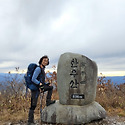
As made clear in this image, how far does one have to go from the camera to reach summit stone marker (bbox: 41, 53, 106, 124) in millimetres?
5457

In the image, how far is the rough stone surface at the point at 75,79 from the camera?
218 inches

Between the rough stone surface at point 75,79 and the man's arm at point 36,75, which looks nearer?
the man's arm at point 36,75

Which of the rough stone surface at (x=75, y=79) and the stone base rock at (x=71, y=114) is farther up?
the rough stone surface at (x=75, y=79)

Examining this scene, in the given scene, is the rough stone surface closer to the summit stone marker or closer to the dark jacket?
the summit stone marker

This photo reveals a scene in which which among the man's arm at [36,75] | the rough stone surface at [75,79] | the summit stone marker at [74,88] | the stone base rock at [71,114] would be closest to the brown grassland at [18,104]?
the stone base rock at [71,114]

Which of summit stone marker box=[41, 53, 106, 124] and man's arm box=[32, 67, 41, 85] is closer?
man's arm box=[32, 67, 41, 85]

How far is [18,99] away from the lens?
8.10 meters

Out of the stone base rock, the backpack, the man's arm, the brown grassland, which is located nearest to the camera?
the man's arm

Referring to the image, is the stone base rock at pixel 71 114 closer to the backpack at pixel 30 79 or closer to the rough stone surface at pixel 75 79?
the rough stone surface at pixel 75 79

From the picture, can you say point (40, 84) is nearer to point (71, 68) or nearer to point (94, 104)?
point (71, 68)

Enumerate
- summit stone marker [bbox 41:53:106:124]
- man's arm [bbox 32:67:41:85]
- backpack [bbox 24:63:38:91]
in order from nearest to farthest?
man's arm [bbox 32:67:41:85], backpack [bbox 24:63:38:91], summit stone marker [bbox 41:53:106:124]

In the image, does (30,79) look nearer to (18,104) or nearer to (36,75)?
(36,75)

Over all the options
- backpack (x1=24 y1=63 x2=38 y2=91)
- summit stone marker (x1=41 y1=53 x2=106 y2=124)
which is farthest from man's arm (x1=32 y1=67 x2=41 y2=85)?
summit stone marker (x1=41 y1=53 x2=106 y2=124)

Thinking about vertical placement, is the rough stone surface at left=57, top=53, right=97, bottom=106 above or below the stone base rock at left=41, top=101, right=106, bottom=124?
above
